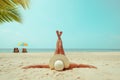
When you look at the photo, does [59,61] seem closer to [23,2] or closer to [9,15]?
[9,15]

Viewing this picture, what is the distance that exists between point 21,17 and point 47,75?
3.09 m

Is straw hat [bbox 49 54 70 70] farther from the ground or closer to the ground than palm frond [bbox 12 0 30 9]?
closer to the ground

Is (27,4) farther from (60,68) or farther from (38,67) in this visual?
(38,67)

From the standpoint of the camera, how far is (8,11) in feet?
10.3

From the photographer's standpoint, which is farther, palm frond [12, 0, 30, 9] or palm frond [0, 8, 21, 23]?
palm frond [0, 8, 21, 23]

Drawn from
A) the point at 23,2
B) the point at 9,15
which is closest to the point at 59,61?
the point at 9,15

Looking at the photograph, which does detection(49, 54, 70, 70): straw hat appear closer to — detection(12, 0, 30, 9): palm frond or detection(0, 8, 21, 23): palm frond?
detection(0, 8, 21, 23): palm frond

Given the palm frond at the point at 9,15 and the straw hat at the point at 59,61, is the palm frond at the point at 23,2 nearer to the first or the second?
the palm frond at the point at 9,15

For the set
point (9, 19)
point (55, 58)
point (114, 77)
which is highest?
point (9, 19)

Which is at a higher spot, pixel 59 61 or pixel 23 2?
pixel 23 2

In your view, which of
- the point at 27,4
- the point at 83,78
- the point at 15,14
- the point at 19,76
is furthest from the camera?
the point at 19,76

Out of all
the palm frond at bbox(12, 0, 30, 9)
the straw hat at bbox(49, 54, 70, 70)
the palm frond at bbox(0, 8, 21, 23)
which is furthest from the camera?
the straw hat at bbox(49, 54, 70, 70)

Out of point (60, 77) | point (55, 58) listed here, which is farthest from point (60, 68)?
point (60, 77)

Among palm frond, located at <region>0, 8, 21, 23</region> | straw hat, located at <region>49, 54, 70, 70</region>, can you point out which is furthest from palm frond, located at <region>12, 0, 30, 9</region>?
straw hat, located at <region>49, 54, 70, 70</region>
